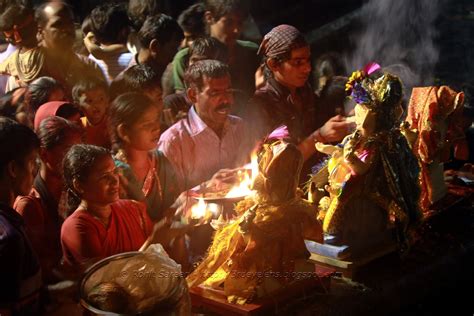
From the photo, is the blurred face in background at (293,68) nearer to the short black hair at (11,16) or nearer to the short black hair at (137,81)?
the short black hair at (137,81)

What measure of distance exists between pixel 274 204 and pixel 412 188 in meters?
1.28

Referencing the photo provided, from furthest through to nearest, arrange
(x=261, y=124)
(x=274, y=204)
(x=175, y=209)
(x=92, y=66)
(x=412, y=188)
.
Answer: (x=92, y=66), (x=261, y=124), (x=412, y=188), (x=175, y=209), (x=274, y=204)

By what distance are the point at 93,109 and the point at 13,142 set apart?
1.40 metres

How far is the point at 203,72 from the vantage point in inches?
173

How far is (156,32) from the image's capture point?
546 cm

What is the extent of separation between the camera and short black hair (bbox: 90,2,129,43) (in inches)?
226

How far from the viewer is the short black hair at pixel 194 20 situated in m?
6.04

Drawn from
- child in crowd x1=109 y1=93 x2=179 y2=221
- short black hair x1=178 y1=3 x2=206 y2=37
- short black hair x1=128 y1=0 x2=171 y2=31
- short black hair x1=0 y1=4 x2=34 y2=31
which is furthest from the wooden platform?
short black hair x1=128 y1=0 x2=171 y2=31

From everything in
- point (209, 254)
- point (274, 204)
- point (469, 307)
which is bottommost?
point (469, 307)

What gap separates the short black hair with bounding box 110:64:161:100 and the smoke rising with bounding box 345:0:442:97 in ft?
14.1

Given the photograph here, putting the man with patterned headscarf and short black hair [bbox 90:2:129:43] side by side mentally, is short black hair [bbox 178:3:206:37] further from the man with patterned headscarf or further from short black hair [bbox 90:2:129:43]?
the man with patterned headscarf

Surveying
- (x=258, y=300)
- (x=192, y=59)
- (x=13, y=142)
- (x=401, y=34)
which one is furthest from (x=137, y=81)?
(x=401, y=34)

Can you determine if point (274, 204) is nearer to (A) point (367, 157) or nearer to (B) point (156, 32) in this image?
(A) point (367, 157)

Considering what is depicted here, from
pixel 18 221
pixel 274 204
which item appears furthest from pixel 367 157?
pixel 18 221
